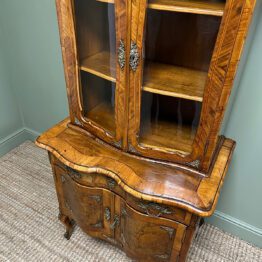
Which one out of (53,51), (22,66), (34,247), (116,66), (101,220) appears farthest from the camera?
(22,66)

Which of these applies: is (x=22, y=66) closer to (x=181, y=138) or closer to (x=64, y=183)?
(x=64, y=183)

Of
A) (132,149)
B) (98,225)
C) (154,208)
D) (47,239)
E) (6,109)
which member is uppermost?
(132,149)

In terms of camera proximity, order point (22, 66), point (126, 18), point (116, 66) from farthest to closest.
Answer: point (22, 66) < point (116, 66) < point (126, 18)

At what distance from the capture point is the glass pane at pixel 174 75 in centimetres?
71

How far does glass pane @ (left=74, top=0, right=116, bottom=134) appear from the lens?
784 mm

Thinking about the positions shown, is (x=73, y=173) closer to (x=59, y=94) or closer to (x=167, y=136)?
(x=167, y=136)

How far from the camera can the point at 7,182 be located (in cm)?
160

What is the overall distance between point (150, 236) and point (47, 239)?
2.08 ft

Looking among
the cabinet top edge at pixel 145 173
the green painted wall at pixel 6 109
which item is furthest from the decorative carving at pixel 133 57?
the green painted wall at pixel 6 109

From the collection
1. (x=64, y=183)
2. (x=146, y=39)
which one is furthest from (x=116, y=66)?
(x=64, y=183)

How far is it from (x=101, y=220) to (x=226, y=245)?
67 centimetres

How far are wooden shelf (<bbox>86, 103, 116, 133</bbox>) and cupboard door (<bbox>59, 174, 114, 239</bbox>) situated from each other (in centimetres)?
24

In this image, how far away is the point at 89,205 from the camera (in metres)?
1.03

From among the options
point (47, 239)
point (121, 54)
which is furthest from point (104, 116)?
→ point (47, 239)
